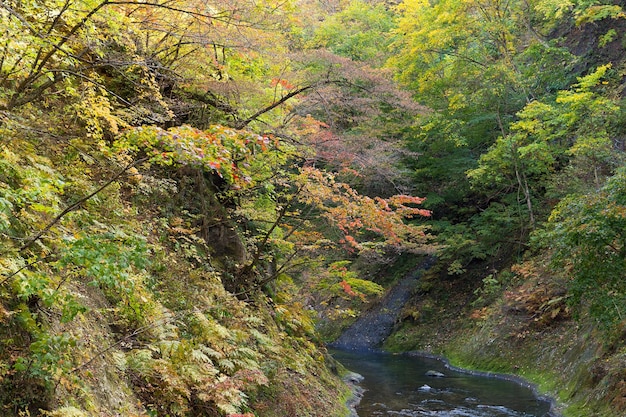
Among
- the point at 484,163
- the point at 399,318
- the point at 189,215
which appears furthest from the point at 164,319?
the point at 399,318

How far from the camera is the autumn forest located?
5480 millimetres

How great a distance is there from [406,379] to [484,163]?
9.84 metres

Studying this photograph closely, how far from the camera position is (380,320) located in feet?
99.0

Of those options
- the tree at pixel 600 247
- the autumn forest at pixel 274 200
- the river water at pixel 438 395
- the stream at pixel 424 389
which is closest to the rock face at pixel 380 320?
the stream at pixel 424 389

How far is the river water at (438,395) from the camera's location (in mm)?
14148

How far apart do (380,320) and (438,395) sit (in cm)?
1379

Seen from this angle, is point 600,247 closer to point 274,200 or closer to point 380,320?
point 274,200

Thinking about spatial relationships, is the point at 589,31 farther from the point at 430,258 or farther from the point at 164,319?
the point at 164,319

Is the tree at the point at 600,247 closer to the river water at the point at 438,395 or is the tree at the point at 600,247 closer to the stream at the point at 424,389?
the stream at the point at 424,389

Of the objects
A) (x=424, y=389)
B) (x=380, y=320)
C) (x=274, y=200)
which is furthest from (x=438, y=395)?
(x=380, y=320)

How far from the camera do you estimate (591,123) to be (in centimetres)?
1714

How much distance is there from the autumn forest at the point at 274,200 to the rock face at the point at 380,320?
0.57 m

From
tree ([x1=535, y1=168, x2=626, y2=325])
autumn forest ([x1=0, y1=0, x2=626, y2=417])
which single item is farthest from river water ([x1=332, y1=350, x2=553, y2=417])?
tree ([x1=535, y1=168, x2=626, y2=325])

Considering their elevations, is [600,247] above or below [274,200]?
below
